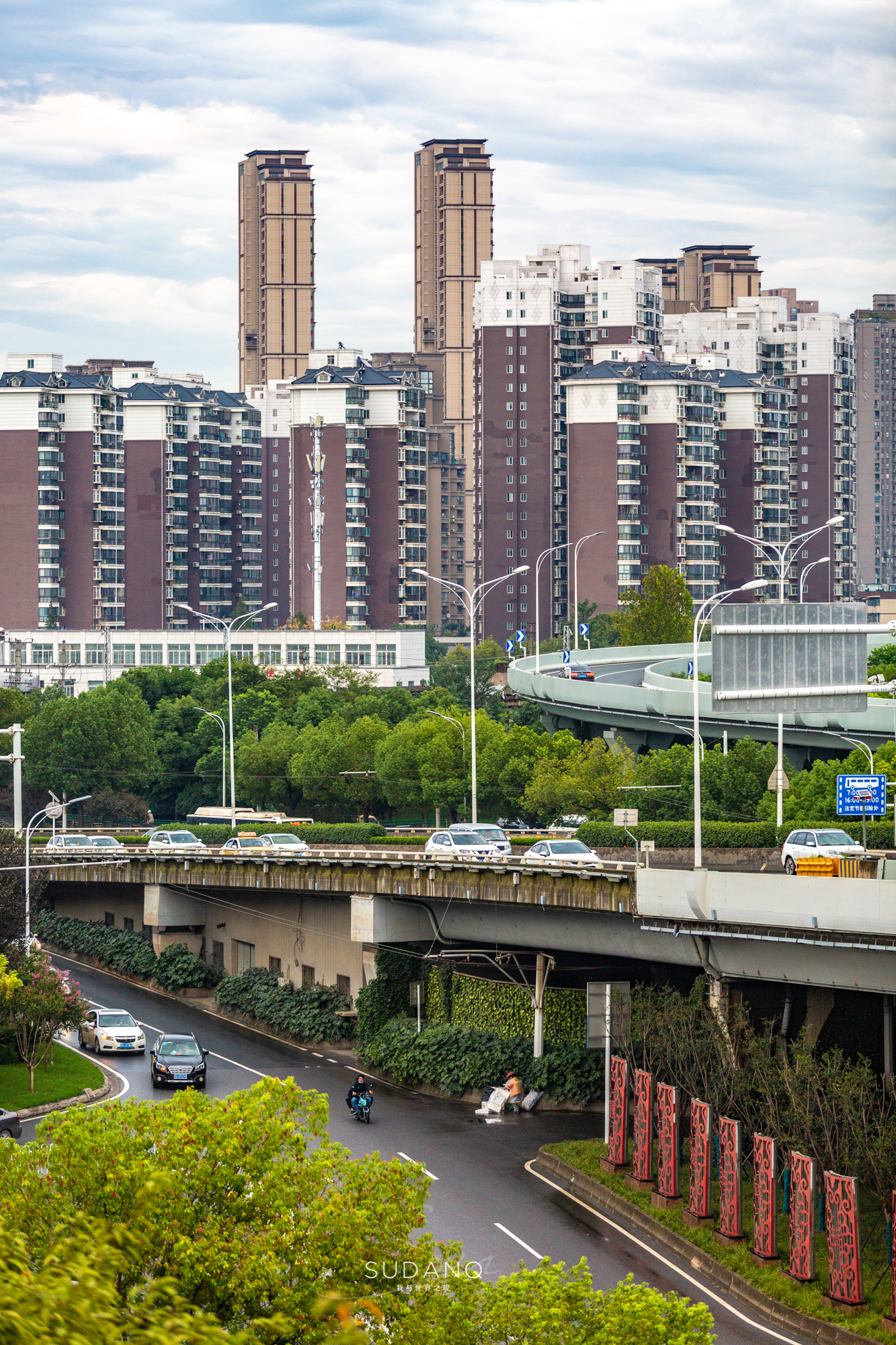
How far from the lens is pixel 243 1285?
57.5ft

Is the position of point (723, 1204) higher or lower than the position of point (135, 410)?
lower

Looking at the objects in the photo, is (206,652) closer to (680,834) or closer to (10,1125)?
(680,834)

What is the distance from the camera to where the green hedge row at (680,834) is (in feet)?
164

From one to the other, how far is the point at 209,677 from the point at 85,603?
4463cm

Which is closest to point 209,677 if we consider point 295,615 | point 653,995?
point 295,615

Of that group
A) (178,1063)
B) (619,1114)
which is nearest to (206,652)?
(178,1063)

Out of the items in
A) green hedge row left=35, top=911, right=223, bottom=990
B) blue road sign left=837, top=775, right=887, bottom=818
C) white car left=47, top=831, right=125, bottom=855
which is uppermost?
blue road sign left=837, top=775, right=887, bottom=818

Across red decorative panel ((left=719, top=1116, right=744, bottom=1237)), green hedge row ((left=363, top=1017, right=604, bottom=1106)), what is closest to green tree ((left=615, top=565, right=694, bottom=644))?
green hedge row ((left=363, top=1017, right=604, bottom=1106))

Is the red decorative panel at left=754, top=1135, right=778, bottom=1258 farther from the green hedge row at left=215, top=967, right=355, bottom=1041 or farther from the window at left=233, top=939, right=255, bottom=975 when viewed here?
the window at left=233, top=939, right=255, bottom=975

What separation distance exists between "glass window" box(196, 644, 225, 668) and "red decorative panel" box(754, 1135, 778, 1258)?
4435 inches

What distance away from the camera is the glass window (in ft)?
456

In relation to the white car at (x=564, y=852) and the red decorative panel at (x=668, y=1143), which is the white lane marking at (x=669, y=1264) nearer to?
the red decorative panel at (x=668, y=1143)

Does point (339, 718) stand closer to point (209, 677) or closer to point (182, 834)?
point (209, 677)

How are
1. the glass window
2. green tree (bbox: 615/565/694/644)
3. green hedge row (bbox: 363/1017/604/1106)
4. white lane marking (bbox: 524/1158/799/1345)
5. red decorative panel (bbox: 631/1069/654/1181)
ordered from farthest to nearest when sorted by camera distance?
the glass window → green tree (bbox: 615/565/694/644) → green hedge row (bbox: 363/1017/604/1106) → red decorative panel (bbox: 631/1069/654/1181) → white lane marking (bbox: 524/1158/799/1345)
